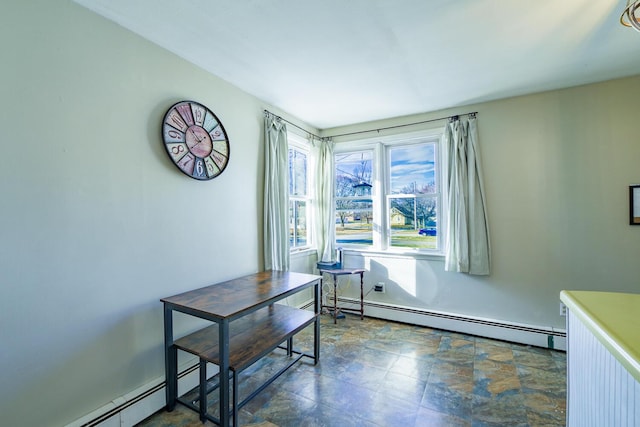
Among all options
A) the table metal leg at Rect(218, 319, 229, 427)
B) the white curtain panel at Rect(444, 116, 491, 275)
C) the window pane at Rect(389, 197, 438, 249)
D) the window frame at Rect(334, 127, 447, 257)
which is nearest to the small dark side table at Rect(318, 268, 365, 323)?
the window frame at Rect(334, 127, 447, 257)

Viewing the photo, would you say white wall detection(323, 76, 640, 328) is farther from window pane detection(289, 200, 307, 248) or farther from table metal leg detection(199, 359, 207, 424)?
table metal leg detection(199, 359, 207, 424)

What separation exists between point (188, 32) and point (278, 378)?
8.50ft

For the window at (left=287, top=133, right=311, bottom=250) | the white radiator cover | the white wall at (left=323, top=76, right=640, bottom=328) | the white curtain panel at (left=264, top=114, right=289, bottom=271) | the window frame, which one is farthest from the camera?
the window at (left=287, top=133, right=311, bottom=250)

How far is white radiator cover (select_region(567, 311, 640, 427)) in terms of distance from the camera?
0.65 metres

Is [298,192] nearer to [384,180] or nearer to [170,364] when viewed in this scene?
[384,180]

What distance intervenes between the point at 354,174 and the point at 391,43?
1994 mm

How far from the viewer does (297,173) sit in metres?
3.58

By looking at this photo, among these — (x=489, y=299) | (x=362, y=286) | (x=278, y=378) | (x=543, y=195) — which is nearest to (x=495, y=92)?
(x=543, y=195)

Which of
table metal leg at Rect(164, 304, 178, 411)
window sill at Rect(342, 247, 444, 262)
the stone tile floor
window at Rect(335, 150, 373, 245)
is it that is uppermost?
window at Rect(335, 150, 373, 245)

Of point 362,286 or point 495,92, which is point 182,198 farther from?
point 495,92

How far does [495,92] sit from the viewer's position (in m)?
2.68

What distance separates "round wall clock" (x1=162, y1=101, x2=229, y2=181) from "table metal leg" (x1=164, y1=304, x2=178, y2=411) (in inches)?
40.6

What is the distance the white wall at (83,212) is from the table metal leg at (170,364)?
0.13m

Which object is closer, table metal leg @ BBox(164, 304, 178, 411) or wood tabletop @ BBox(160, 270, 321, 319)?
wood tabletop @ BBox(160, 270, 321, 319)
